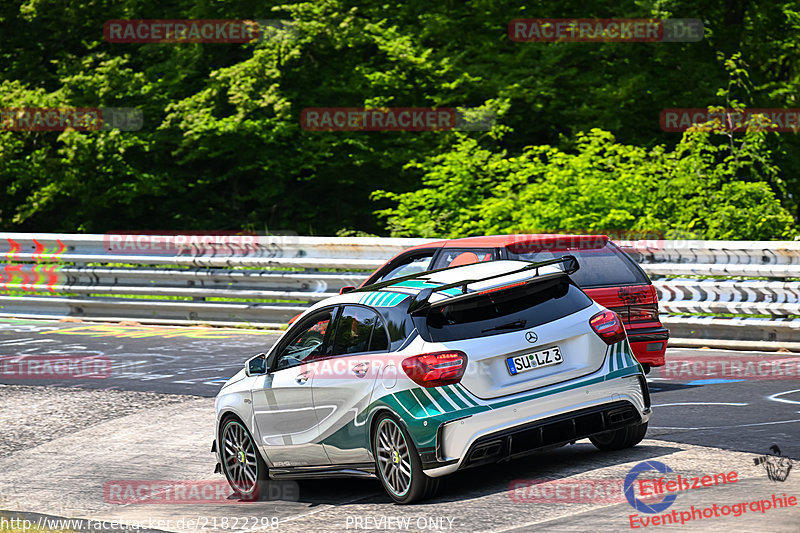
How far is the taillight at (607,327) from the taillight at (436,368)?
3.56 feet

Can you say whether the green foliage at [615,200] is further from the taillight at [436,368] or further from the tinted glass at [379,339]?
the taillight at [436,368]

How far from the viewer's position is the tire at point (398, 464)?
7.41m

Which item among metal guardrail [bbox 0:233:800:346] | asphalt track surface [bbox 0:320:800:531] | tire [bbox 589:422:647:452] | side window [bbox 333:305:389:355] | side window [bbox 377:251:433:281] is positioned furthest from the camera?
metal guardrail [bbox 0:233:800:346]

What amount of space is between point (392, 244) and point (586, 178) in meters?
4.44

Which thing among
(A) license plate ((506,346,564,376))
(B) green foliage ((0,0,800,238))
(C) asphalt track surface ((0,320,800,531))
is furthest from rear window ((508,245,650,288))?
(B) green foliage ((0,0,800,238))

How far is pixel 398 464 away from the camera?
7574 millimetres

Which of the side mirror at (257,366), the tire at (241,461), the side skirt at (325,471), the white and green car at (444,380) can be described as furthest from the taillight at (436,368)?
the tire at (241,461)

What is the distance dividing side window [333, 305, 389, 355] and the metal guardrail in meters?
6.78

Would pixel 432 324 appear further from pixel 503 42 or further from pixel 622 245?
pixel 503 42

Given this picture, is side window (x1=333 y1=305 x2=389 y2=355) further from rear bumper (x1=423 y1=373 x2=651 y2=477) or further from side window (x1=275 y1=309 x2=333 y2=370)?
rear bumper (x1=423 y1=373 x2=651 y2=477)

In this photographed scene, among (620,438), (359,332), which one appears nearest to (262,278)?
(359,332)

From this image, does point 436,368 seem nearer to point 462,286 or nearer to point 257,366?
point 462,286


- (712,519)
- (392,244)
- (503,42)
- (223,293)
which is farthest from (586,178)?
(712,519)

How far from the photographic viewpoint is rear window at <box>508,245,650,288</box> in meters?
10.9
